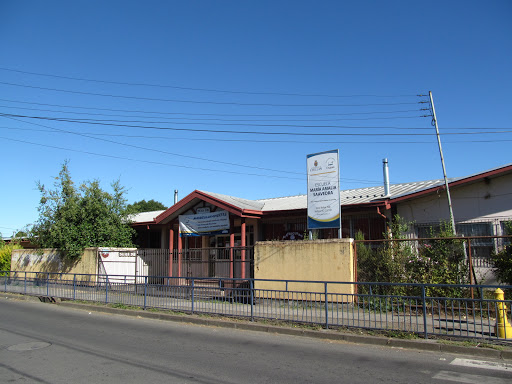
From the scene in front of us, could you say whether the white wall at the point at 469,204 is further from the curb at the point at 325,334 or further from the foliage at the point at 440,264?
the curb at the point at 325,334

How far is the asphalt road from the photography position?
19.9ft

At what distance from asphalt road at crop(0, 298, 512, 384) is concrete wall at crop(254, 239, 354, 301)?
12.5 ft

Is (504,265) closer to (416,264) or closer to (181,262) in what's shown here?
(416,264)

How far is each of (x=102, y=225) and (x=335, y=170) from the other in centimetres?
1385

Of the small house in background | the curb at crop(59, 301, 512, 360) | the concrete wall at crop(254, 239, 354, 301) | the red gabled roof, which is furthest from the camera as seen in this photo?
the red gabled roof

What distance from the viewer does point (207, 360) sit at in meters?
7.10

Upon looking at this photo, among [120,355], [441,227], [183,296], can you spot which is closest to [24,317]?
[183,296]

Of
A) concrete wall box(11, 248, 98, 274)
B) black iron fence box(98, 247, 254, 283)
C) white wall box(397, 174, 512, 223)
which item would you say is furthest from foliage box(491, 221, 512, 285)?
concrete wall box(11, 248, 98, 274)

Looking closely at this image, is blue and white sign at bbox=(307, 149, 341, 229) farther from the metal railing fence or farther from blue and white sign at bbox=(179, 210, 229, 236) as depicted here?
blue and white sign at bbox=(179, 210, 229, 236)

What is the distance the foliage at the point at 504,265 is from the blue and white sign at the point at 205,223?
10631 mm

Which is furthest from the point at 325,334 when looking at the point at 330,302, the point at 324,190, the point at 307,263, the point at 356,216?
the point at 356,216

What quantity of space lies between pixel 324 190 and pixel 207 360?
817 cm

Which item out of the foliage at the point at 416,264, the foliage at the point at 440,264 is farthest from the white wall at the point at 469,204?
the foliage at the point at 440,264

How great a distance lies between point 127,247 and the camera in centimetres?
2294
